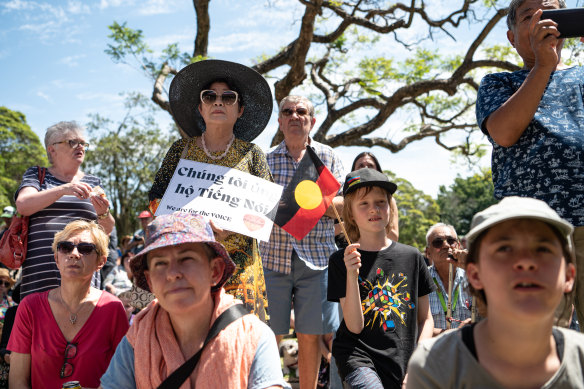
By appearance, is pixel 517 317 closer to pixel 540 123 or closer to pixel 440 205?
pixel 540 123

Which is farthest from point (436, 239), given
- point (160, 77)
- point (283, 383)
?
point (160, 77)

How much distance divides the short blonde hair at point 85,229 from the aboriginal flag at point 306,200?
1188 mm

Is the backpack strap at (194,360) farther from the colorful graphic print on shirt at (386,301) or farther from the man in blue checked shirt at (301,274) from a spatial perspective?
the man in blue checked shirt at (301,274)

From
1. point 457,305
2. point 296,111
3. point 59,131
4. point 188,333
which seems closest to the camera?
point 188,333

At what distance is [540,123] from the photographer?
8.13 feet

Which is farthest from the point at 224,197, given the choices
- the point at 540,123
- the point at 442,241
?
the point at 442,241

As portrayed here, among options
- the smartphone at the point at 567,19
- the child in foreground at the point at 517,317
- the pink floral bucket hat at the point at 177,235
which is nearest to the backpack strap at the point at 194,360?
the pink floral bucket hat at the point at 177,235

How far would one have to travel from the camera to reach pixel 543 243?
1.59 metres

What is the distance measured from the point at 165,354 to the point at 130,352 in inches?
7.9

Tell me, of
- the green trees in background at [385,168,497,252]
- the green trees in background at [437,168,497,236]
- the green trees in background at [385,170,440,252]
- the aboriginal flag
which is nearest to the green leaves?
the green trees in background at [385,168,497,252]

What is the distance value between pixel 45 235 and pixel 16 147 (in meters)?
30.2

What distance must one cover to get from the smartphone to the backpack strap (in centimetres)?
203

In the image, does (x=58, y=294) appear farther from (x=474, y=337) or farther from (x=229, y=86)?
(x=474, y=337)

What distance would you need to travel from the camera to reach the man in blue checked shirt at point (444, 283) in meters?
4.47
